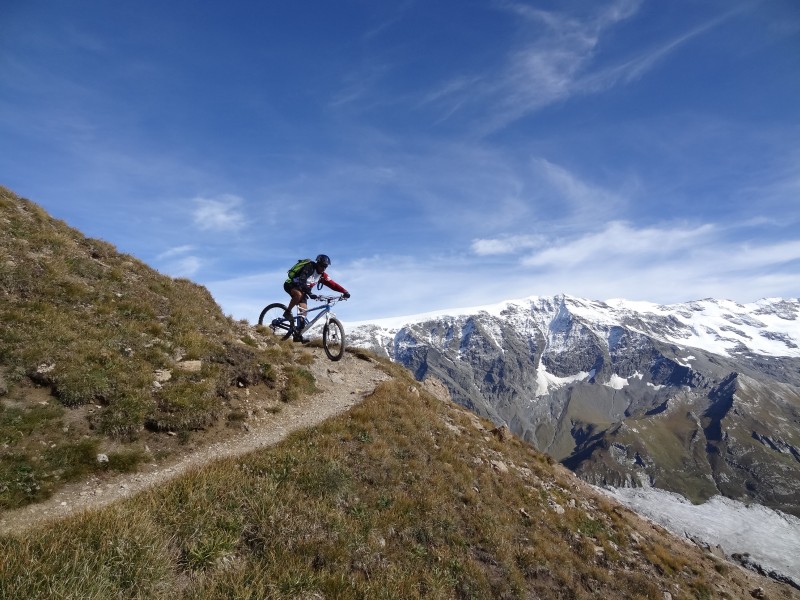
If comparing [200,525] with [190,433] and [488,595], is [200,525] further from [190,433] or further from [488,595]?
[488,595]

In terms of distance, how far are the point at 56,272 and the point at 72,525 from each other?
14.4 m

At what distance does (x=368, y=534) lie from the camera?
10023mm

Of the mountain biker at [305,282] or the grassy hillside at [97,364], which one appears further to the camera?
the mountain biker at [305,282]

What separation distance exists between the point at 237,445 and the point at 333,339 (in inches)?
393

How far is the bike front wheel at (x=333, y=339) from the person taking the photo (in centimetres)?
2219

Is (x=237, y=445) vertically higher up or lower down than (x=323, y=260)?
lower down

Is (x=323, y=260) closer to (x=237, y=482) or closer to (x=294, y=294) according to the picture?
(x=294, y=294)

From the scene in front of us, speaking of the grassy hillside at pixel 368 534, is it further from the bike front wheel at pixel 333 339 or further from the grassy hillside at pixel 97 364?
the bike front wheel at pixel 333 339

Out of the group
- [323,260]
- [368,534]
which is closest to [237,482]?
[368,534]

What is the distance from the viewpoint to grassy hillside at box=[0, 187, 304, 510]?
1088cm

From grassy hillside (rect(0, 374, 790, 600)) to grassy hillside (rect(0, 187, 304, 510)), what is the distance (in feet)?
10.5

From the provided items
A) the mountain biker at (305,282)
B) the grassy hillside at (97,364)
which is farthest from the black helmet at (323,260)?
the grassy hillside at (97,364)

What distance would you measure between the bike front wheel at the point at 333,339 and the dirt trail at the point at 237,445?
2.63 ft

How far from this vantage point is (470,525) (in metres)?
12.9
